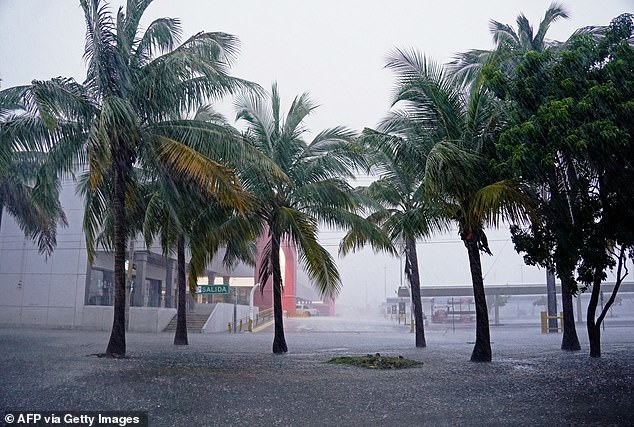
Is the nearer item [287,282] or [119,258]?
[119,258]

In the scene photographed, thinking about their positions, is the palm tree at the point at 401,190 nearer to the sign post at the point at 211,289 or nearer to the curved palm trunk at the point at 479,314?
the curved palm trunk at the point at 479,314

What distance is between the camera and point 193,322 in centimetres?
3152

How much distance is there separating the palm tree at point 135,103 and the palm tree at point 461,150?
3.99 metres

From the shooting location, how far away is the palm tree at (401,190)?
13.5m

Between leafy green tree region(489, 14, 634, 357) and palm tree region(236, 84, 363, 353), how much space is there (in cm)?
522

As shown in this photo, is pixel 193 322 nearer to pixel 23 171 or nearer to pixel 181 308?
pixel 181 308

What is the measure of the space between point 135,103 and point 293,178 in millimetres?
4611

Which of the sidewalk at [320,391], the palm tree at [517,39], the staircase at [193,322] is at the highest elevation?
the palm tree at [517,39]

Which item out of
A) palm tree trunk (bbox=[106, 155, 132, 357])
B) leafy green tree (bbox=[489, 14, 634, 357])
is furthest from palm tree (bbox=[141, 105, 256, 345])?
leafy green tree (bbox=[489, 14, 634, 357])

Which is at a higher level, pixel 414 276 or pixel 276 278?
pixel 414 276

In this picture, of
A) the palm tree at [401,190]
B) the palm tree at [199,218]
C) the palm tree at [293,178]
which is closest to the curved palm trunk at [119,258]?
the palm tree at [199,218]

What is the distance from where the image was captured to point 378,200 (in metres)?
17.4

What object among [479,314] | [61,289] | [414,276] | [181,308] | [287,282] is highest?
[414,276]

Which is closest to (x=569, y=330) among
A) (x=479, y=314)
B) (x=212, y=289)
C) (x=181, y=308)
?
(x=479, y=314)
